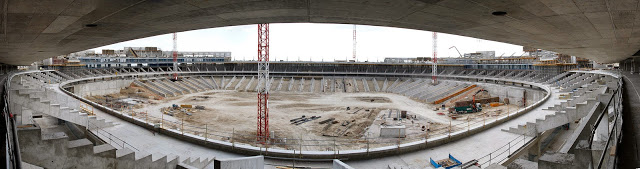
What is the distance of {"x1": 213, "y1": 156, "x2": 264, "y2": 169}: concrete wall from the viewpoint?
7.66 meters

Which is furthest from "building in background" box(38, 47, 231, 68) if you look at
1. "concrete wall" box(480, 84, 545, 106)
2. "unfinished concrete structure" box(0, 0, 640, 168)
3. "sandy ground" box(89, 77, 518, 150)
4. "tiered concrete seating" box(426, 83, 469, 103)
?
"concrete wall" box(480, 84, 545, 106)

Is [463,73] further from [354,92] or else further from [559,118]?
[559,118]

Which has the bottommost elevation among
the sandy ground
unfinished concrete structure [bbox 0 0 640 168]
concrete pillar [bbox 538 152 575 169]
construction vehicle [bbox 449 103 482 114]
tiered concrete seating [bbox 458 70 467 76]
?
the sandy ground

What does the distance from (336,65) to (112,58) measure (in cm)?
4687

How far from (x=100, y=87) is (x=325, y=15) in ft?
165

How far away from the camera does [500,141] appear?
15.0 meters

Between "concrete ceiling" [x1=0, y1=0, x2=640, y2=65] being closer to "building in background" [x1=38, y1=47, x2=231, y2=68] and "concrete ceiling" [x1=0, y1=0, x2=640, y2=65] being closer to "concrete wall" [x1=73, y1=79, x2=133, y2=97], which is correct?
"concrete wall" [x1=73, y1=79, x2=133, y2=97]

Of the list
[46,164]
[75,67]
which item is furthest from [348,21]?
[75,67]

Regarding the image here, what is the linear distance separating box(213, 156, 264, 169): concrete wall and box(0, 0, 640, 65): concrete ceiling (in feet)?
11.0

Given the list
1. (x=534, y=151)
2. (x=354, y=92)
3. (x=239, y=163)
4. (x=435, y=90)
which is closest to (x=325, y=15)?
(x=239, y=163)

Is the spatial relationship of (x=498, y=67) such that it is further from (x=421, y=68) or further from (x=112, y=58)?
(x=112, y=58)

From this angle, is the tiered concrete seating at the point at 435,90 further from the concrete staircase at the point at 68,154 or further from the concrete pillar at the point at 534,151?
the concrete staircase at the point at 68,154

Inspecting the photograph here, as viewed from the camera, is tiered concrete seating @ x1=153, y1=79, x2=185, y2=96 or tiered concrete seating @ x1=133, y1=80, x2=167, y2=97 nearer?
tiered concrete seating @ x1=133, y1=80, x2=167, y2=97

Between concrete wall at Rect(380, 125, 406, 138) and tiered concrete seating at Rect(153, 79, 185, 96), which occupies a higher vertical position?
tiered concrete seating at Rect(153, 79, 185, 96)
